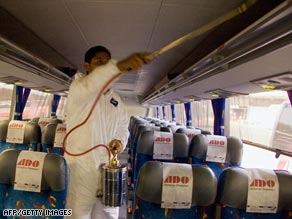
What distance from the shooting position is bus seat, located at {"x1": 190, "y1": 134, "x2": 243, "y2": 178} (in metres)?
3.29

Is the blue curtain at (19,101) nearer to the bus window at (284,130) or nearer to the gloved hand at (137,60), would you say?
the bus window at (284,130)

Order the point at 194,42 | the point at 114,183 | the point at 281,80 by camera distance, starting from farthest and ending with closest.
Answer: the point at 194,42 < the point at 281,80 < the point at 114,183

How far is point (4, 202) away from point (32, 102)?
6654 millimetres

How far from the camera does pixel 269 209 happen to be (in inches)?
63.3

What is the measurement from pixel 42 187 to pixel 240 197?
1219 millimetres

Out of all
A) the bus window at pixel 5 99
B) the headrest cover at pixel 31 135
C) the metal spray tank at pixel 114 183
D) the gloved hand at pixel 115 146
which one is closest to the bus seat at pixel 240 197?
the metal spray tank at pixel 114 183

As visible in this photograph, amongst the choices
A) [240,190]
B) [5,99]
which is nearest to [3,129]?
[5,99]

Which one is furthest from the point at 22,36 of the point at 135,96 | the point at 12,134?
the point at 135,96

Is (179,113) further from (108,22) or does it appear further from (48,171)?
(48,171)

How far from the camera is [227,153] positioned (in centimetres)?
336

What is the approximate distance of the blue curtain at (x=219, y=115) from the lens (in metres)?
5.34

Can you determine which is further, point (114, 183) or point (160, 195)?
point (114, 183)

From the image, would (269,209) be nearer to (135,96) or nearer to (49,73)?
(49,73)

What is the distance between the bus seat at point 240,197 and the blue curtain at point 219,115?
12.1ft
